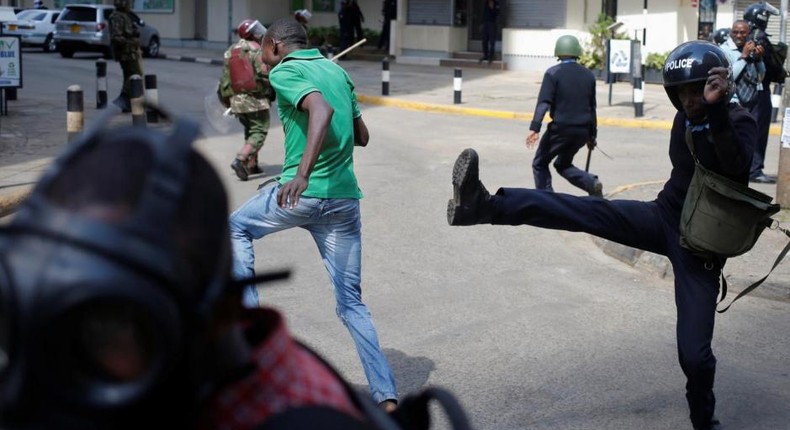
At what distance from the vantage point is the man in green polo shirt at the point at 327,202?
4918 mm

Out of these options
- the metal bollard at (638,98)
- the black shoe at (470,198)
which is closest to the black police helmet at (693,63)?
the black shoe at (470,198)

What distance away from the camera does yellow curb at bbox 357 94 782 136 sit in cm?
1764

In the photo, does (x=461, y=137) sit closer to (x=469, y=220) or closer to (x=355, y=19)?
(x=469, y=220)

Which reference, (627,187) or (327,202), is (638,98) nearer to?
(627,187)

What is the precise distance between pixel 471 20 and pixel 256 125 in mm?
19642

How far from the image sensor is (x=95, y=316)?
4.48ft

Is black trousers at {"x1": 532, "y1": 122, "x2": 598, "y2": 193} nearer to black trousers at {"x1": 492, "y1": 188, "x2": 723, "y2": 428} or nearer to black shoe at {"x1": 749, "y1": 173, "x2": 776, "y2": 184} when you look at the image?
black shoe at {"x1": 749, "y1": 173, "x2": 776, "y2": 184}

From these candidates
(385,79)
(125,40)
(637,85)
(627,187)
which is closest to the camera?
(627,187)

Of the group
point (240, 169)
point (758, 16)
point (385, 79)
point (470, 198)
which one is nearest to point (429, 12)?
point (385, 79)

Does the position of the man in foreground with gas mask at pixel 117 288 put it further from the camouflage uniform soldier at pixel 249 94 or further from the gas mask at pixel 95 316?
the camouflage uniform soldier at pixel 249 94

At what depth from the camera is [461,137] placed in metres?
15.8

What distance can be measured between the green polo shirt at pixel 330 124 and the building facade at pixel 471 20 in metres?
17.8

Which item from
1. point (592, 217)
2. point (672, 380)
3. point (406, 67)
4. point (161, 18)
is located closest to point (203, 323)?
point (592, 217)

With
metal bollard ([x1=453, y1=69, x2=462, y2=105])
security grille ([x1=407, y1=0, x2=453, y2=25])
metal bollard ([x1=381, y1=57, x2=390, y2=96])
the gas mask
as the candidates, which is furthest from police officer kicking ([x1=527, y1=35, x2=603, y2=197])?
security grille ([x1=407, y1=0, x2=453, y2=25])
